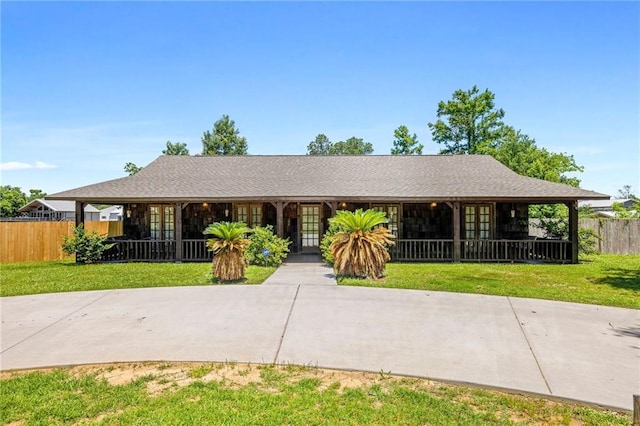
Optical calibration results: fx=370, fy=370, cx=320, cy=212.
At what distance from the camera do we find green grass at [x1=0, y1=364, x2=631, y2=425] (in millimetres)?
3270

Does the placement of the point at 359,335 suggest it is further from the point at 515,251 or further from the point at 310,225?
the point at 515,251

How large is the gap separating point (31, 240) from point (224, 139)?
36266 millimetres

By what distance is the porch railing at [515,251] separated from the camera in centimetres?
1389

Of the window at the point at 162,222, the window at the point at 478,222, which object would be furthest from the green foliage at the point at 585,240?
the window at the point at 162,222

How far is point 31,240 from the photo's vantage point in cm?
1527

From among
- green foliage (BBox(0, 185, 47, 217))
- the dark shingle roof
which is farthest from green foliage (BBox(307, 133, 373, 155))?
the dark shingle roof

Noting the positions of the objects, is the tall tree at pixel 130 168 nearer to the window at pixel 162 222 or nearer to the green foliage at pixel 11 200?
the green foliage at pixel 11 200

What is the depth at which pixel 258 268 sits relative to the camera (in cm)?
1169

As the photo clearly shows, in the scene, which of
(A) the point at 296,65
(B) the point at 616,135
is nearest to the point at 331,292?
(A) the point at 296,65

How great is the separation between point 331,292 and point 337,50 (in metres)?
12.0

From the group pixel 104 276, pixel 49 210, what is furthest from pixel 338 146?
pixel 104 276

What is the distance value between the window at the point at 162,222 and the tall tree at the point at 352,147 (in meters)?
61.6

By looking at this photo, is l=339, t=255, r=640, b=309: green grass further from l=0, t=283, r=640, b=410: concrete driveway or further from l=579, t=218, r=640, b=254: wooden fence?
l=579, t=218, r=640, b=254: wooden fence

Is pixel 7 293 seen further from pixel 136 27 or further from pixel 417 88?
pixel 417 88
